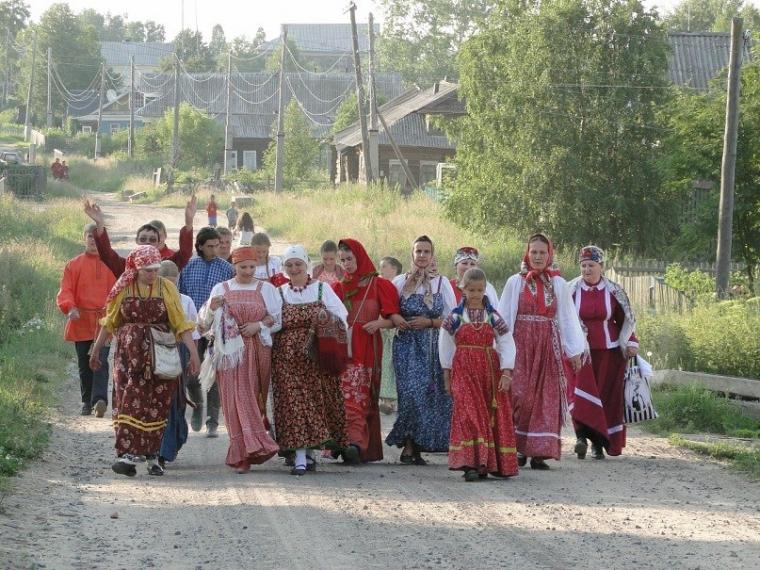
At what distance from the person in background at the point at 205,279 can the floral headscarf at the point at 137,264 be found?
191cm

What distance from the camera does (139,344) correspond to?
9.48m

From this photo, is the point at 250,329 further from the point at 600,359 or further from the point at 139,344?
the point at 600,359

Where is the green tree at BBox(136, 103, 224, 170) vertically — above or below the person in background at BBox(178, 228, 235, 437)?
above

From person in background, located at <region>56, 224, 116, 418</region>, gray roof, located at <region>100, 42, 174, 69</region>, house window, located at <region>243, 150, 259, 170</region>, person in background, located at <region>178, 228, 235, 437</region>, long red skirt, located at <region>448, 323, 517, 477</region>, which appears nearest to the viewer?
long red skirt, located at <region>448, 323, 517, 477</region>

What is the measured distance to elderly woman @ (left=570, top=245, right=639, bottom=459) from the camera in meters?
11.0

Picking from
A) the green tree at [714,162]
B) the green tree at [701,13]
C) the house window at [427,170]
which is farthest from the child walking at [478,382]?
the green tree at [701,13]

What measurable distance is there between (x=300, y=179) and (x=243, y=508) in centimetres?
5349

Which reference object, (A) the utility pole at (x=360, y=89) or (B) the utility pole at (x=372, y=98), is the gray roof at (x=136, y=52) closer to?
(B) the utility pole at (x=372, y=98)

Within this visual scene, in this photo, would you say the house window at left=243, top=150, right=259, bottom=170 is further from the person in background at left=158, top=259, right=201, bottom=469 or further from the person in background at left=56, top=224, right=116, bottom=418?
the person in background at left=158, top=259, right=201, bottom=469

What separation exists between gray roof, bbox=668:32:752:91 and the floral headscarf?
35979 mm

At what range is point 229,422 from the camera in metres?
9.80

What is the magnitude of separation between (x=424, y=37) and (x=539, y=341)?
86.0m

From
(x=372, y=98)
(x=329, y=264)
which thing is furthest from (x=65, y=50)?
(x=329, y=264)

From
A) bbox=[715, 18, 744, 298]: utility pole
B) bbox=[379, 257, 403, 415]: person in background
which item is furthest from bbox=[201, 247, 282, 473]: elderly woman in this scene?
bbox=[715, 18, 744, 298]: utility pole
